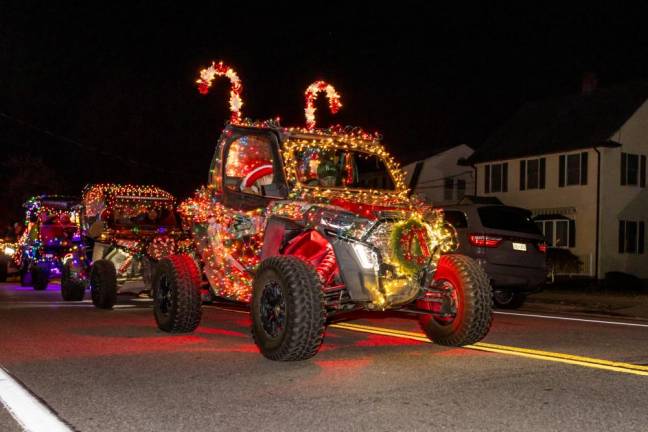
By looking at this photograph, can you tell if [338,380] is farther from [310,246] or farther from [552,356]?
[552,356]

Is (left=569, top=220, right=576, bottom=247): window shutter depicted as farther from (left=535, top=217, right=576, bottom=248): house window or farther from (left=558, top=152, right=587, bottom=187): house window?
(left=558, top=152, right=587, bottom=187): house window

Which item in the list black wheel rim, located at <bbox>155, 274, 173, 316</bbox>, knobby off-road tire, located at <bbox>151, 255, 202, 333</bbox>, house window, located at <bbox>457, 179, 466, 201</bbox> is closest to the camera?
knobby off-road tire, located at <bbox>151, 255, 202, 333</bbox>

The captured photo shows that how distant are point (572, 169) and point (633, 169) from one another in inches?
102

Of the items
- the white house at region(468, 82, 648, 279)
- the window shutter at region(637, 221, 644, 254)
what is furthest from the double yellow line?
the window shutter at region(637, 221, 644, 254)

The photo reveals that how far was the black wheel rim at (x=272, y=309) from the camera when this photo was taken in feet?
25.3

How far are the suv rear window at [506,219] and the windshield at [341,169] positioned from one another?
531cm

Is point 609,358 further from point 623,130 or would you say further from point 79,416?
point 623,130

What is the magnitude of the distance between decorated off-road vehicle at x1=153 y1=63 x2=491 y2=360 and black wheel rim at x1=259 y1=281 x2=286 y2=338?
0.01 metres

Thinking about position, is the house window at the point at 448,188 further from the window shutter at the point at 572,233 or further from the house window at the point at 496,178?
the window shutter at the point at 572,233

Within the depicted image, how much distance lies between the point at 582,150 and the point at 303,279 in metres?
30.5

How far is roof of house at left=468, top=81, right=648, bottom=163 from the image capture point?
35750 millimetres

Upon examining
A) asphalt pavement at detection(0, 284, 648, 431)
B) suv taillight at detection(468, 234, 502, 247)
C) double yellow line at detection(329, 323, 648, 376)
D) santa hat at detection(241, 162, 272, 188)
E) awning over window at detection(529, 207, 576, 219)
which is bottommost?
asphalt pavement at detection(0, 284, 648, 431)

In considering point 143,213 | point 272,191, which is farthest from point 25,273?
point 272,191

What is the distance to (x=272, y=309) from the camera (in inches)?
309
